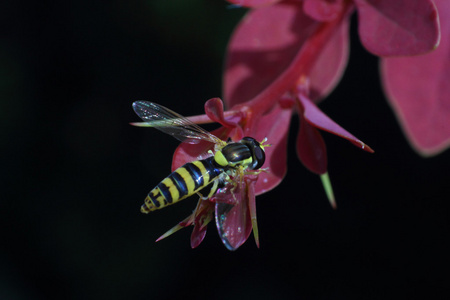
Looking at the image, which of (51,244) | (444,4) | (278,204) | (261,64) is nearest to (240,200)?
(261,64)

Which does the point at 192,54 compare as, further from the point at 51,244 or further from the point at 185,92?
the point at 51,244

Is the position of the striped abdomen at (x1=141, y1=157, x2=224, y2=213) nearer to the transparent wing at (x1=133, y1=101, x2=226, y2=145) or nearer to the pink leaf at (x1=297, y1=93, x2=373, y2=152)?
the transparent wing at (x1=133, y1=101, x2=226, y2=145)

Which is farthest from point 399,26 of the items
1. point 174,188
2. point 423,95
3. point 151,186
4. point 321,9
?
point 151,186

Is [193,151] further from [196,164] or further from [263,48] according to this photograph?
[263,48]

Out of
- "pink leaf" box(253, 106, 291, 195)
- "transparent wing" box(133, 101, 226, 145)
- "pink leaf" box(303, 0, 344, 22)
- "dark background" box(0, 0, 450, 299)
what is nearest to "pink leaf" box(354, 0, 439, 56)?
"pink leaf" box(303, 0, 344, 22)

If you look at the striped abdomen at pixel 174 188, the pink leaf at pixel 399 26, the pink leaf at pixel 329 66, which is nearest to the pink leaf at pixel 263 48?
the pink leaf at pixel 329 66

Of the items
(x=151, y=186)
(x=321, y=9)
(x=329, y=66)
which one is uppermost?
(x=321, y=9)
